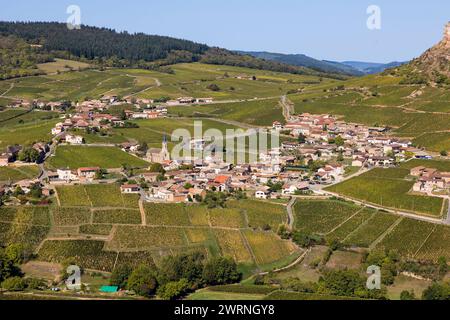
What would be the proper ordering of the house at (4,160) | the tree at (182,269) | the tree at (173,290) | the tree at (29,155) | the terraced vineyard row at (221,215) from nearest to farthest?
the tree at (173,290)
the tree at (182,269)
the terraced vineyard row at (221,215)
the house at (4,160)
the tree at (29,155)

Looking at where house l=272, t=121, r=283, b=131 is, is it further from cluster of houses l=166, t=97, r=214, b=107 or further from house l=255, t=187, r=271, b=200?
house l=255, t=187, r=271, b=200

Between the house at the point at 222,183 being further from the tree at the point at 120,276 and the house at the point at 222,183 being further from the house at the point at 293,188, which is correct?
the tree at the point at 120,276

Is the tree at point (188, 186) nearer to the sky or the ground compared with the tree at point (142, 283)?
nearer to the sky

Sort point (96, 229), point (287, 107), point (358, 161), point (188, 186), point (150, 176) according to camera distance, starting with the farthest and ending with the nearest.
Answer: point (287, 107), point (358, 161), point (150, 176), point (188, 186), point (96, 229)

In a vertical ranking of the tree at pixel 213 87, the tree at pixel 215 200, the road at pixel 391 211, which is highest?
the tree at pixel 213 87

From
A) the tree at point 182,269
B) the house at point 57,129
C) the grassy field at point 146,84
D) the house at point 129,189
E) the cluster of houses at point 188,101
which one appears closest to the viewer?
the tree at point 182,269

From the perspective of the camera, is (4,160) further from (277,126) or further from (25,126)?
(277,126)

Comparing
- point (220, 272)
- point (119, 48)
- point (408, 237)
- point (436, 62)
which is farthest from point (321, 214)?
point (119, 48)

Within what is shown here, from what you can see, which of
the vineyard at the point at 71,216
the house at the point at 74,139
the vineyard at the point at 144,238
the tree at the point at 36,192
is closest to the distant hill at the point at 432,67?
the house at the point at 74,139
